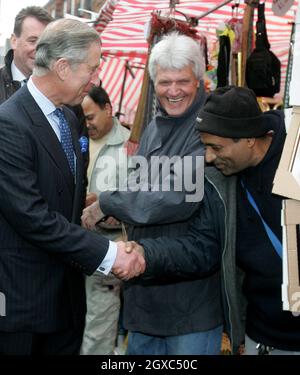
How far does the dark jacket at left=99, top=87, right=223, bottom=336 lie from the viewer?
3.08 m

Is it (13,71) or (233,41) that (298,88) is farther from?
(233,41)

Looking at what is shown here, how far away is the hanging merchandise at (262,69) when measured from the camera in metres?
4.58

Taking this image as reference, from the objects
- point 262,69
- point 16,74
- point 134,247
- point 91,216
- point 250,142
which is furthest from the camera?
A: point 262,69

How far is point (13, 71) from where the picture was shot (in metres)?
4.12

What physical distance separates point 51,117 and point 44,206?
0.45 meters

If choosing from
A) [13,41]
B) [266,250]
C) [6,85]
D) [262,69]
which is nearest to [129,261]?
[266,250]

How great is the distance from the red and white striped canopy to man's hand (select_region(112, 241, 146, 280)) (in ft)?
9.70

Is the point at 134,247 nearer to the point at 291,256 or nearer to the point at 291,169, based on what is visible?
the point at 291,256

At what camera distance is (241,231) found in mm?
2982

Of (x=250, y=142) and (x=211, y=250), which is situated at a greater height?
(x=250, y=142)

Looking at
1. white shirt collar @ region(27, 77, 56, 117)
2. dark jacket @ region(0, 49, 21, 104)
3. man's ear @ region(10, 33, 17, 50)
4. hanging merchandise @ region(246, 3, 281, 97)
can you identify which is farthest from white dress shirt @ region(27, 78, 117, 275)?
hanging merchandise @ region(246, 3, 281, 97)

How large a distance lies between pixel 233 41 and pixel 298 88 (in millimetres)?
2821
